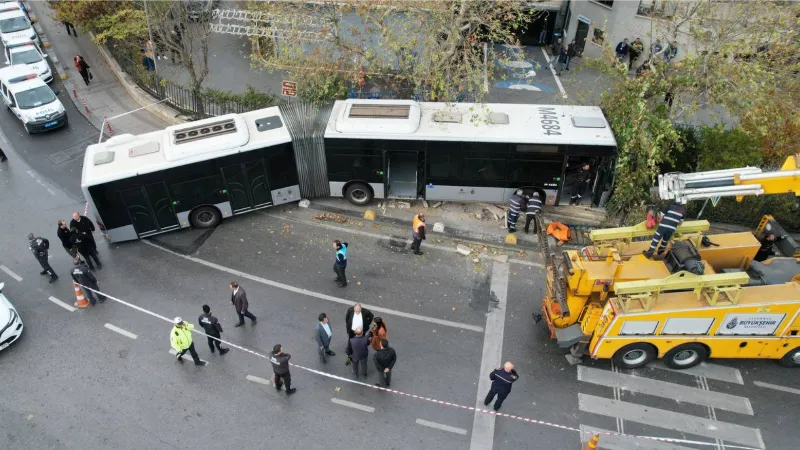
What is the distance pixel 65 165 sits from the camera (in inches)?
785

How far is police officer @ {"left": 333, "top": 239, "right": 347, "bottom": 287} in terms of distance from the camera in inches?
548

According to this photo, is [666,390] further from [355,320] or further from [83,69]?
[83,69]

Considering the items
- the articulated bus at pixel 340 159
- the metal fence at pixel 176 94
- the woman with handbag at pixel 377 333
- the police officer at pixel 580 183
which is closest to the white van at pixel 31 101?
the metal fence at pixel 176 94

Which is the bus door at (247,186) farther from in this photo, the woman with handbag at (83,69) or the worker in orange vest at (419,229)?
the woman with handbag at (83,69)

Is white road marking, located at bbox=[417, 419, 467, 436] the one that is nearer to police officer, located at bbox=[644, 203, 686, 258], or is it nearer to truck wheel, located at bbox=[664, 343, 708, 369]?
truck wheel, located at bbox=[664, 343, 708, 369]

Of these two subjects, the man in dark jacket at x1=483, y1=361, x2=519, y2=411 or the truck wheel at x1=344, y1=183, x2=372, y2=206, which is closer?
the man in dark jacket at x1=483, y1=361, x2=519, y2=411

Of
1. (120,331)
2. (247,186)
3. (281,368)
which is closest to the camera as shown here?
(281,368)

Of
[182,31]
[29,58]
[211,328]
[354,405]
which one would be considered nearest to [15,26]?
[29,58]

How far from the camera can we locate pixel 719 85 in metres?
14.9

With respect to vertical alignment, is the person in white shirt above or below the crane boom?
below

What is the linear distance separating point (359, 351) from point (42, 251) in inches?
365

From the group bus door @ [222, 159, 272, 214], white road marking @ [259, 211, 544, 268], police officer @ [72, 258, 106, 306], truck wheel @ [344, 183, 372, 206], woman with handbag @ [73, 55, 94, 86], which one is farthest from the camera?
woman with handbag @ [73, 55, 94, 86]

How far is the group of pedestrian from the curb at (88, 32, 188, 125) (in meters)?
13.6

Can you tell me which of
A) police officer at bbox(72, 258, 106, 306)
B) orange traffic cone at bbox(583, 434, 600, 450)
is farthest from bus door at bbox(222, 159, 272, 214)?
orange traffic cone at bbox(583, 434, 600, 450)
